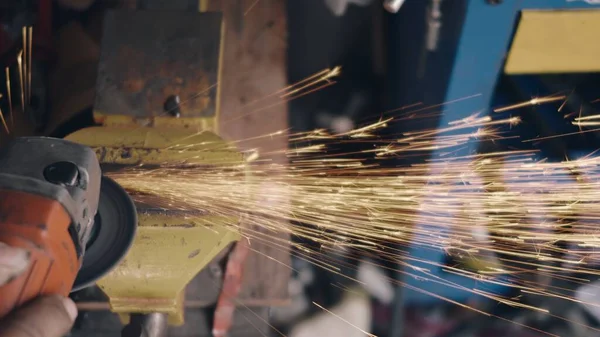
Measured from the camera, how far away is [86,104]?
1.58 meters

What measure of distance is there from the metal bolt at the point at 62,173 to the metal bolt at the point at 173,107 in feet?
1.57

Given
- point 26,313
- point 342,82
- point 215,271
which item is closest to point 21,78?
point 215,271

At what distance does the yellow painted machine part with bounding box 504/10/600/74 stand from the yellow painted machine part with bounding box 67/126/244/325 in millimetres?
809

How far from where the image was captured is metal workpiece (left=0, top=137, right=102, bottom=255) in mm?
831

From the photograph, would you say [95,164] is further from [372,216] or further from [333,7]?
[333,7]

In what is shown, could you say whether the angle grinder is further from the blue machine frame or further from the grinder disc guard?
the blue machine frame

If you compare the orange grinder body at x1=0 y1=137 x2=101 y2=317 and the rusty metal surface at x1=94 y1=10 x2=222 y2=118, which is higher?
the rusty metal surface at x1=94 y1=10 x2=222 y2=118

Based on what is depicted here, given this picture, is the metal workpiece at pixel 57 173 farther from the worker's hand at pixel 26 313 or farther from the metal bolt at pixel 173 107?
the metal bolt at pixel 173 107

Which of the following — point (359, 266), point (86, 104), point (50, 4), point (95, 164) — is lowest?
point (359, 266)

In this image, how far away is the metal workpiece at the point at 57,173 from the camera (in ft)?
2.73

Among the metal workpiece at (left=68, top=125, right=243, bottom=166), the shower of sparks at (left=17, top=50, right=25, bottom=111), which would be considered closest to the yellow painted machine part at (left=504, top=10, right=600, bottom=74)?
the metal workpiece at (left=68, top=125, right=243, bottom=166)

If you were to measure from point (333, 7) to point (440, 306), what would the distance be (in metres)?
1.62

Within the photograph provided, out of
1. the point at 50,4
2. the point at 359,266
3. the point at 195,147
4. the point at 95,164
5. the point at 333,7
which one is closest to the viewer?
the point at 95,164

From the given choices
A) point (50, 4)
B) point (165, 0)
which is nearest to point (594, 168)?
point (165, 0)
